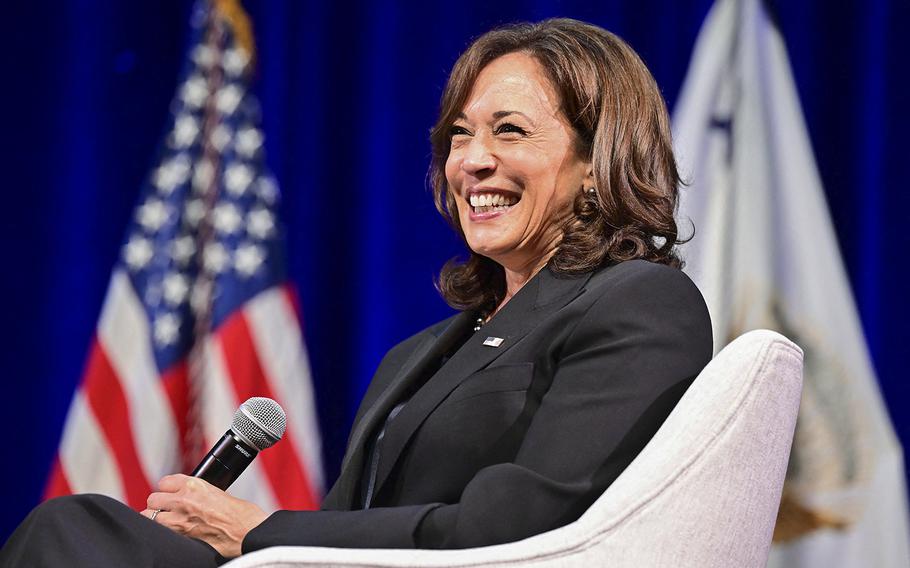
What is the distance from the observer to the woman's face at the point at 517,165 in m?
1.82

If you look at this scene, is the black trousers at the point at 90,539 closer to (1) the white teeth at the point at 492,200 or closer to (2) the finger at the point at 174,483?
(2) the finger at the point at 174,483

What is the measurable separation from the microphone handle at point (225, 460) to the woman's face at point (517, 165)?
21.8 inches

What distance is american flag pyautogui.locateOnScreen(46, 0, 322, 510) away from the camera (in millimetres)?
3199

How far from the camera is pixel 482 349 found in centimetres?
168

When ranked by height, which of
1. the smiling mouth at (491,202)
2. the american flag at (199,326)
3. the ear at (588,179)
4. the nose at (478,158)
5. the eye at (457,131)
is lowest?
the american flag at (199,326)

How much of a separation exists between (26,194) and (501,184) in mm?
2171

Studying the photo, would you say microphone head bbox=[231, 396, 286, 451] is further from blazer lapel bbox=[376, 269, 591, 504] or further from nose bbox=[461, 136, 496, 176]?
nose bbox=[461, 136, 496, 176]

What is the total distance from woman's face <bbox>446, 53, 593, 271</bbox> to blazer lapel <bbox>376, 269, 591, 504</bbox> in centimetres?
14

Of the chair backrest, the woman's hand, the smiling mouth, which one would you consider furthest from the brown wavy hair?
the woman's hand

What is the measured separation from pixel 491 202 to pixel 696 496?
2.46 feet

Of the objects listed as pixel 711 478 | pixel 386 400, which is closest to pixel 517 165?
pixel 386 400

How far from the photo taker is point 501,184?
1.86 meters

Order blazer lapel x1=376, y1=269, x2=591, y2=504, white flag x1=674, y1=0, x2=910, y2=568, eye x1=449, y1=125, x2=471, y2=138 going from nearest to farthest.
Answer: blazer lapel x1=376, y1=269, x2=591, y2=504
eye x1=449, y1=125, x2=471, y2=138
white flag x1=674, y1=0, x2=910, y2=568

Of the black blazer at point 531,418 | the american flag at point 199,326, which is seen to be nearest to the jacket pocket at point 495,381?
the black blazer at point 531,418
